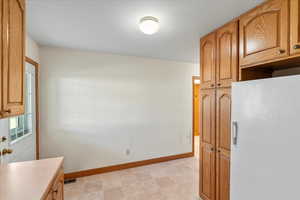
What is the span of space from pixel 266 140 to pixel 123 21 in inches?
70.5

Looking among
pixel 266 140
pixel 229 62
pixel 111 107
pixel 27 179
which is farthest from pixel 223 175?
pixel 111 107

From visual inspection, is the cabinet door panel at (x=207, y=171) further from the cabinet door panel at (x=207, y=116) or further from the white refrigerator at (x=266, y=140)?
the white refrigerator at (x=266, y=140)

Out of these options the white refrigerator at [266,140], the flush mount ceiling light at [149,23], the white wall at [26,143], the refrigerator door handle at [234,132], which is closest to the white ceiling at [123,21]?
the flush mount ceiling light at [149,23]

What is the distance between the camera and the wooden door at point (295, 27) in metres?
1.14

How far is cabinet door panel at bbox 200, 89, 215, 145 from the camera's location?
1.92 meters

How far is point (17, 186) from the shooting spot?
106 cm

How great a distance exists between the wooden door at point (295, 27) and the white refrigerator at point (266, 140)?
0.36m

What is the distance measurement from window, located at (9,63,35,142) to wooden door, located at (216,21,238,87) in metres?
2.65

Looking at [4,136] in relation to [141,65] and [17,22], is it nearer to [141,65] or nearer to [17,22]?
[17,22]

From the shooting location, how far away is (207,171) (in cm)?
202

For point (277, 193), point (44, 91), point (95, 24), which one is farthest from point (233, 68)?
point (44, 91)

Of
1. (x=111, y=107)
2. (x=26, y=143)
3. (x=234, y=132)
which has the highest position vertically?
(x=111, y=107)

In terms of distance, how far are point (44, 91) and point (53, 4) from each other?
1.66 m

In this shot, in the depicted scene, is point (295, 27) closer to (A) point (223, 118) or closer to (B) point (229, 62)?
(B) point (229, 62)
